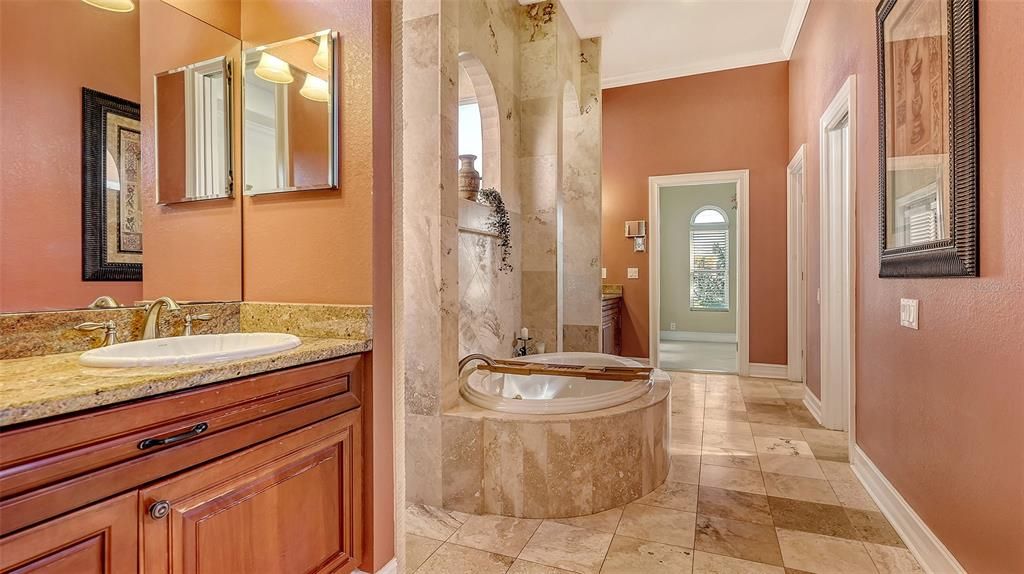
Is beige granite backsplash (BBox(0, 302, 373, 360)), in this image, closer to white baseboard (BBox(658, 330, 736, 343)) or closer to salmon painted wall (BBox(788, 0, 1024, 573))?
salmon painted wall (BBox(788, 0, 1024, 573))

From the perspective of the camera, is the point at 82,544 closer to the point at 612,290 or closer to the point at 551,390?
the point at 551,390

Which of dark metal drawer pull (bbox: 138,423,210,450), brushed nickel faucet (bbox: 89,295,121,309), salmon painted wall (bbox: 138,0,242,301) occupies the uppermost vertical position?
salmon painted wall (bbox: 138,0,242,301)

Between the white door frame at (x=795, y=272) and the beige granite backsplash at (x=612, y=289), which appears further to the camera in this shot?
the beige granite backsplash at (x=612, y=289)

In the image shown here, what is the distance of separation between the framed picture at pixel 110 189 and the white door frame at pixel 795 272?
15.1 feet

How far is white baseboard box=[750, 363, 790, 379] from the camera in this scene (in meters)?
4.90

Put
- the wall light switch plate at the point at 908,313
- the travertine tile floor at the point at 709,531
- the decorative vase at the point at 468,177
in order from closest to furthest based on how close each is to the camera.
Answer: the travertine tile floor at the point at 709,531 < the wall light switch plate at the point at 908,313 < the decorative vase at the point at 468,177

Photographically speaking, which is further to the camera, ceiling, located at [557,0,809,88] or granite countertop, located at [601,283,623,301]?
granite countertop, located at [601,283,623,301]

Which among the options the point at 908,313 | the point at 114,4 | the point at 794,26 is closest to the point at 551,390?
the point at 908,313

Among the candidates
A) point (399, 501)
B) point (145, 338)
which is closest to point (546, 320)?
point (399, 501)

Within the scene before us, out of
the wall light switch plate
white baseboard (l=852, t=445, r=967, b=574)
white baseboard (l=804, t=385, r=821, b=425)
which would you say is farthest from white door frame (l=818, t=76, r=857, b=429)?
the wall light switch plate

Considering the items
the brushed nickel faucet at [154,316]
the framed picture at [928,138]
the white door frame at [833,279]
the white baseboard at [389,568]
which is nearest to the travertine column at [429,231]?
the white baseboard at [389,568]

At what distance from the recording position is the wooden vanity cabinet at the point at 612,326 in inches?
192

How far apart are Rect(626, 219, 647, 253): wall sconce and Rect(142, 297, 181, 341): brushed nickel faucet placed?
456cm

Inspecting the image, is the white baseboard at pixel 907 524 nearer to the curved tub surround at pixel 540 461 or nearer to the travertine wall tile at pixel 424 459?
the curved tub surround at pixel 540 461
